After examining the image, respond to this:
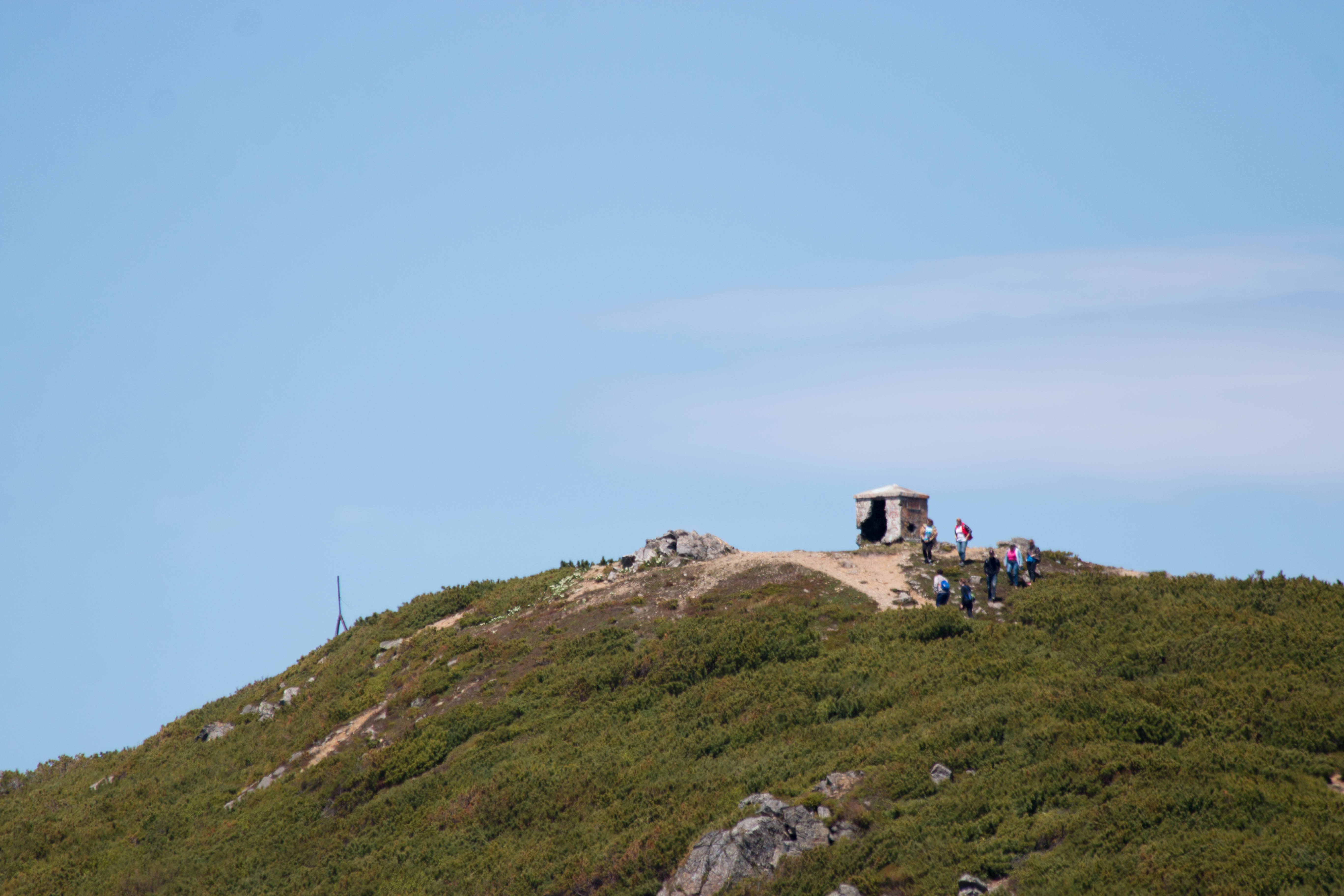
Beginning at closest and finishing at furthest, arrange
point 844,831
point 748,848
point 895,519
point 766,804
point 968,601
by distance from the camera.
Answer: point 748,848
point 844,831
point 766,804
point 968,601
point 895,519

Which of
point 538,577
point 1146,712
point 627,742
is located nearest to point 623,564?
point 538,577

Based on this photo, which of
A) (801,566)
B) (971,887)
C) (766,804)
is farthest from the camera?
(801,566)

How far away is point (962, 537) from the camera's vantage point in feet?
167

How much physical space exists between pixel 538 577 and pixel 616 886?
32.4 metres

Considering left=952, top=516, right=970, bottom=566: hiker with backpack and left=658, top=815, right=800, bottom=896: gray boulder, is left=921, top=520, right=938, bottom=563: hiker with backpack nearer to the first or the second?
left=952, top=516, right=970, bottom=566: hiker with backpack

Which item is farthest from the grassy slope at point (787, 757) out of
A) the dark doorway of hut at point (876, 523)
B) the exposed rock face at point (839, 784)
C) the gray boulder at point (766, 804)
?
the dark doorway of hut at point (876, 523)

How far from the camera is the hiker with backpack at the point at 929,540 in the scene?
51438 mm

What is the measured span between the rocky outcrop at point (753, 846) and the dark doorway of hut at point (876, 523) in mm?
27950

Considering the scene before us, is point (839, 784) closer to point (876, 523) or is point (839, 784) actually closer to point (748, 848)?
point (748, 848)

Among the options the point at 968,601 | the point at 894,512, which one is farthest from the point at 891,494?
the point at 968,601

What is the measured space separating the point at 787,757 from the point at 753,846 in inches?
244

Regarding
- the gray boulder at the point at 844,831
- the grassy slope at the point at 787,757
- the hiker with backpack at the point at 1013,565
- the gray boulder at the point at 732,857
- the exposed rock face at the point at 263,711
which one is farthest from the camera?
the exposed rock face at the point at 263,711

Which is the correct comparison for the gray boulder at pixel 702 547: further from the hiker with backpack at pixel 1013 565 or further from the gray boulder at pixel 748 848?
the gray boulder at pixel 748 848

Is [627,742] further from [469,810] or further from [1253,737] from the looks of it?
[1253,737]
